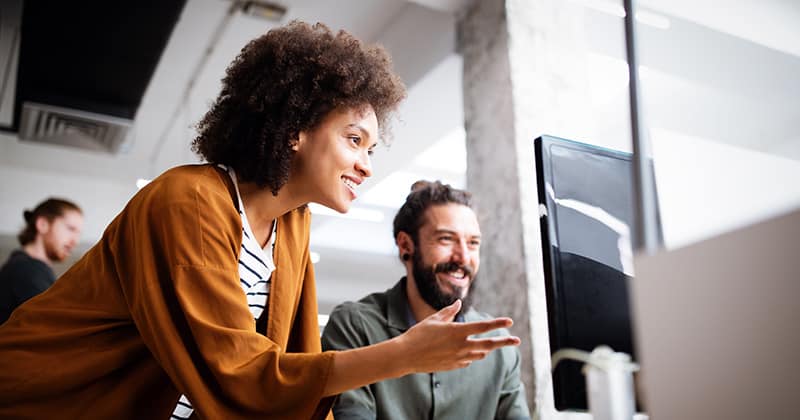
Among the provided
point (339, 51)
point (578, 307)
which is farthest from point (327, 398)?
point (339, 51)

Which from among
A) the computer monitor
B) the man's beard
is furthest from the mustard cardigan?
the man's beard

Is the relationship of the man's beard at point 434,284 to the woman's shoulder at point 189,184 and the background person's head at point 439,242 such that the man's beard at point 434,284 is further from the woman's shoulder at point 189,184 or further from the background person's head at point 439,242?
the woman's shoulder at point 189,184

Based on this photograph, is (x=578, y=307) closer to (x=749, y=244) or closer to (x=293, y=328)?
(x=749, y=244)

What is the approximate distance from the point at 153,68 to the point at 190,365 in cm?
267

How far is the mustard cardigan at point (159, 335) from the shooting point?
1.01 meters

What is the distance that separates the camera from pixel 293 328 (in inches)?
57.7

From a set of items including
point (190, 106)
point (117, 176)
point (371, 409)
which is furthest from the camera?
point (117, 176)

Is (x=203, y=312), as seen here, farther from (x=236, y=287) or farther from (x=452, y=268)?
(x=452, y=268)

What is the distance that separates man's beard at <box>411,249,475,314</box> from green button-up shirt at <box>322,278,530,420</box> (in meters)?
0.08

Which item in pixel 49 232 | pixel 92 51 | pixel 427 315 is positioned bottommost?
pixel 427 315

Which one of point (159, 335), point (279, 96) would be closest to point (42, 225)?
point (279, 96)

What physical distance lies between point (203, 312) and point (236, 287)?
70 millimetres

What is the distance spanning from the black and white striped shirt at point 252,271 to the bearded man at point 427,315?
42 cm

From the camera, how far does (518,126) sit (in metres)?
2.72
